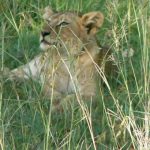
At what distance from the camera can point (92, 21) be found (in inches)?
210

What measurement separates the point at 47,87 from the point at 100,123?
47 centimetres

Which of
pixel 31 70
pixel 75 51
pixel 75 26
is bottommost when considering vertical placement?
pixel 31 70

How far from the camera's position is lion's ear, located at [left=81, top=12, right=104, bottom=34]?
17.5ft

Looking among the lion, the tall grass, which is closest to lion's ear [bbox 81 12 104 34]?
the lion

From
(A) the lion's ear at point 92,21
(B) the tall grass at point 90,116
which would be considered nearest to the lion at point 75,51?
(A) the lion's ear at point 92,21

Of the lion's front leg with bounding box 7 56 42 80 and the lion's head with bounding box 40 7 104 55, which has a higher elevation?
the lion's head with bounding box 40 7 104 55

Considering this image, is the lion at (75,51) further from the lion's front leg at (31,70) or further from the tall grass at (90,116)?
the tall grass at (90,116)

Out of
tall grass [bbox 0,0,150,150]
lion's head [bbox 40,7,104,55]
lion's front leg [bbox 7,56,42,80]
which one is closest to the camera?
tall grass [bbox 0,0,150,150]

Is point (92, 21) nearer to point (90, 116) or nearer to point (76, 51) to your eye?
point (76, 51)

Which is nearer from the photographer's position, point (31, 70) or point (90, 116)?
point (90, 116)

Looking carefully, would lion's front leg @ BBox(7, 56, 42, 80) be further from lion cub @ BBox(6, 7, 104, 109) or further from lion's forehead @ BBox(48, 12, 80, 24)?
lion's forehead @ BBox(48, 12, 80, 24)

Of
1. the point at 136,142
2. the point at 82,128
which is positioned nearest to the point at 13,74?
the point at 82,128

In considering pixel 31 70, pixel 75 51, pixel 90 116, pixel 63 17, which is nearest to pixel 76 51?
pixel 75 51

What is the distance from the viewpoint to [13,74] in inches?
207
